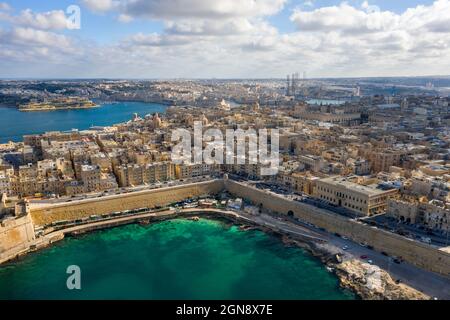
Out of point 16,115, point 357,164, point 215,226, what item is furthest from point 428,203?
point 16,115

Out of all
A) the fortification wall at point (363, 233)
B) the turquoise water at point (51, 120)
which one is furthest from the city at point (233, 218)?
the turquoise water at point (51, 120)

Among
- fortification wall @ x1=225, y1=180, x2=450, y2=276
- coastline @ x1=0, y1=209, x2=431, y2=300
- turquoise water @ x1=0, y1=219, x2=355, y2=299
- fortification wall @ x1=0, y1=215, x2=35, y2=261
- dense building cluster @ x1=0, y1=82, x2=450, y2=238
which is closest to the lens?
coastline @ x1=0, y1=209, x2=431, y2=300

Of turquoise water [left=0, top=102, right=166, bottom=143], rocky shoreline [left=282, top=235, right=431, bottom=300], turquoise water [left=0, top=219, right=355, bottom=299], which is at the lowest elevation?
turquoise water [left=0, top=219, right=355, bottom=299]

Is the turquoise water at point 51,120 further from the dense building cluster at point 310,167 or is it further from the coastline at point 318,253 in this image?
the coastline at point 318,253

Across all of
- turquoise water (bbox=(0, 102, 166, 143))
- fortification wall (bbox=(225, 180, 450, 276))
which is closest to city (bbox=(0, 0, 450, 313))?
fortification wall (bbox=(225, 180, 450, 276))

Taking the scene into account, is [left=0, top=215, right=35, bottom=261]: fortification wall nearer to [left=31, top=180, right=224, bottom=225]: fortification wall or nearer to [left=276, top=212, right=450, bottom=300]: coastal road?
[left=31, top=180, right=224, bottom=225]: fortification wall

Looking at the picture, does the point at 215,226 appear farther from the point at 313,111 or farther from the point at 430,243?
the point at 313,111

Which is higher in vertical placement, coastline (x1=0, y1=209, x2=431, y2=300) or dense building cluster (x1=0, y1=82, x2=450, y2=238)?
dense building cluster (x1=0, y1=82, x2=450, y2=238)
